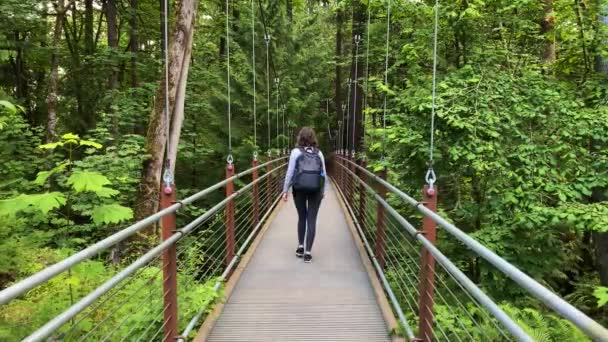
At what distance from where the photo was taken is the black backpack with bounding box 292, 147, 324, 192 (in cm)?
480

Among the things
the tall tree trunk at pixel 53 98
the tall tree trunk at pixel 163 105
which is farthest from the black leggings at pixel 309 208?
the tall tree trunk at pixel 53 98

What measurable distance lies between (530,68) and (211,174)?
38.8ft

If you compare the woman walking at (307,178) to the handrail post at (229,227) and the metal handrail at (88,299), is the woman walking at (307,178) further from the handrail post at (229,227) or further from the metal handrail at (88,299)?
the metal handrail at (88,299)

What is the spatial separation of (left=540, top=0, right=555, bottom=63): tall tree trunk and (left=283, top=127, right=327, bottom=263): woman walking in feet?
15.8

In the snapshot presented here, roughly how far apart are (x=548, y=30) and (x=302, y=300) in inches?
273

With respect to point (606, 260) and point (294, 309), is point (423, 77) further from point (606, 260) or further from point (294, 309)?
point (294, 309)

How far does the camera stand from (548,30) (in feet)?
27.3

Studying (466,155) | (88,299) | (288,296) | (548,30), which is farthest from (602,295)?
(548,30)

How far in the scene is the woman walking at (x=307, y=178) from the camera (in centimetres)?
481

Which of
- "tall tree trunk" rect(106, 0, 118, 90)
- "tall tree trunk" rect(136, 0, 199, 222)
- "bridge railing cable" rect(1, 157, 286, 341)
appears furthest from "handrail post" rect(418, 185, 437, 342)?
"tall tree trunk" rect(106, 0, 118, 90)

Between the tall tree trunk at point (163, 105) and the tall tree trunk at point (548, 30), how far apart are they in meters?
5.31

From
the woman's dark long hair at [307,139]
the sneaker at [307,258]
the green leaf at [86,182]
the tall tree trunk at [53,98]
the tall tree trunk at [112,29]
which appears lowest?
the sneaker at [307,258]

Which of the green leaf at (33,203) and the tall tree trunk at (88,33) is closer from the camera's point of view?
the green leaf at (33,203)

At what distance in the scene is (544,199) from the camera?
5781 mm
